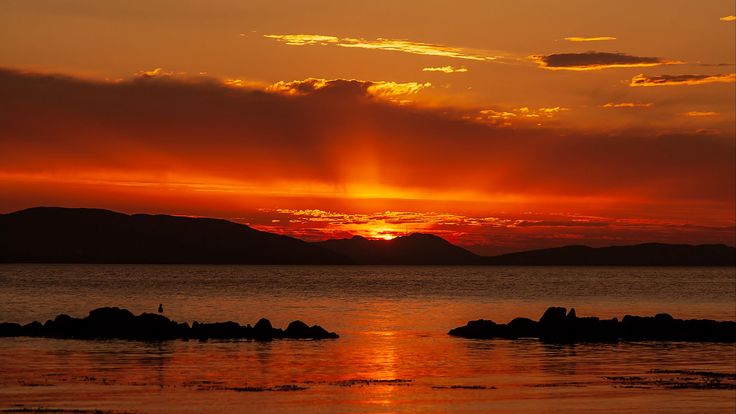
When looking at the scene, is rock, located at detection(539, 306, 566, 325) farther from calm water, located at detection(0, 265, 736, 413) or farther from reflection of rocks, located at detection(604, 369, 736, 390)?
reflection of rocks, located at detection(604, 369, 736, 390)

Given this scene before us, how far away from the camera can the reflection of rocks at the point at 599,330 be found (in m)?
71.2

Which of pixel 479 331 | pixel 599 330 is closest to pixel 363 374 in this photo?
pixel 479 331

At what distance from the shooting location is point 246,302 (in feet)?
404

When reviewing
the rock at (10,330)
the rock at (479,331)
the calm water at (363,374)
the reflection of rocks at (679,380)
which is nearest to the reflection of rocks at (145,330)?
the rock at (10,330)

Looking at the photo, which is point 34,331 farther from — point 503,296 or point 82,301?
point 503,296

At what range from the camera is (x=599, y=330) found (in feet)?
238

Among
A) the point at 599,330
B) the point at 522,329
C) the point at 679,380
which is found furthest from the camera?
the point at 522,329

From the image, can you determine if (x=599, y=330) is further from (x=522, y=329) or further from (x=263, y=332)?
(x=263, y=332)

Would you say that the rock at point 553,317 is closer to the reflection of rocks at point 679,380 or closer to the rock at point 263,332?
the rock at point 263,332

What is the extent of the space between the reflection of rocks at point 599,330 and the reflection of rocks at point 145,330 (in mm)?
11275

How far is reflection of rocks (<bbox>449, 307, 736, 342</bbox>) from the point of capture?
234ft

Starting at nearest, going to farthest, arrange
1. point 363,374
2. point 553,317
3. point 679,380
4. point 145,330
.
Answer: point 679,380 < point 363,374 < point 145,330 < point 553,317

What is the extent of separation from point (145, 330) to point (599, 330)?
104 ft

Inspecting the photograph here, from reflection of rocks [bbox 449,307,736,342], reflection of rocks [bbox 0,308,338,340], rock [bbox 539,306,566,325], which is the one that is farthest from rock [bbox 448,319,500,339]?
reflection of rocks [bbox 0,308,338,340]
